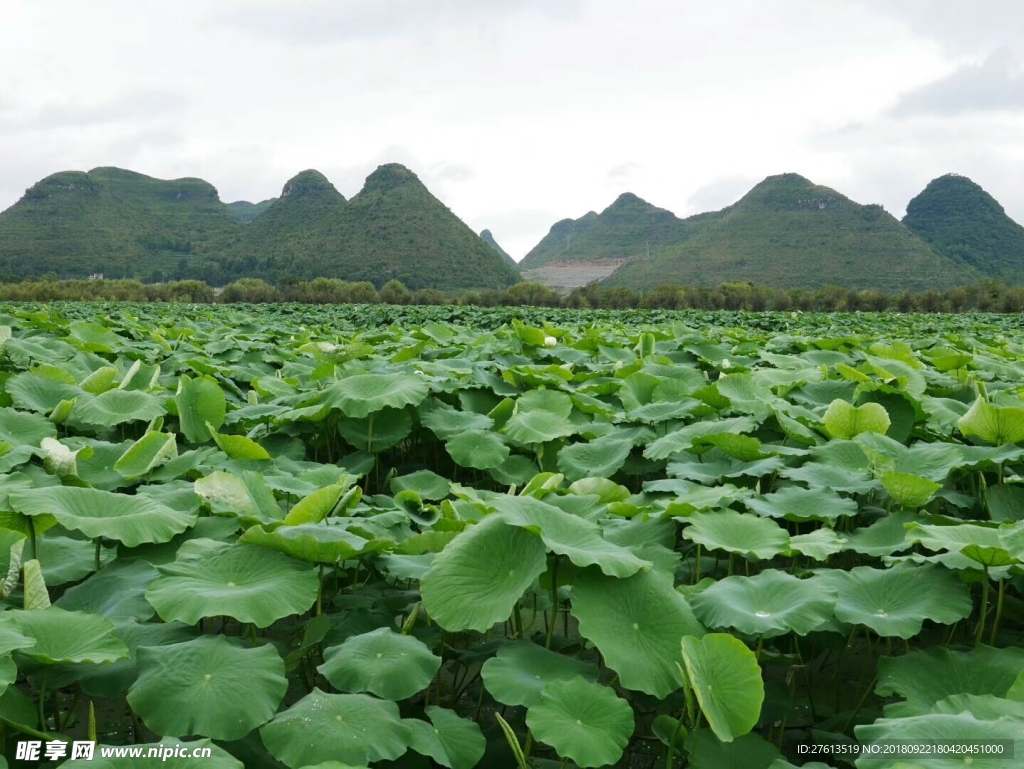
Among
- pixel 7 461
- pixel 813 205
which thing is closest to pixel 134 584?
pixel 7 461

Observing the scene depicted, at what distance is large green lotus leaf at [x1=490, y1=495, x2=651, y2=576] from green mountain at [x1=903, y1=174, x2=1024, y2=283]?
254 ft

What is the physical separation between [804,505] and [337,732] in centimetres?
128

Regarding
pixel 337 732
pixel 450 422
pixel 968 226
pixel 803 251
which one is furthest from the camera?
pixel 968 226

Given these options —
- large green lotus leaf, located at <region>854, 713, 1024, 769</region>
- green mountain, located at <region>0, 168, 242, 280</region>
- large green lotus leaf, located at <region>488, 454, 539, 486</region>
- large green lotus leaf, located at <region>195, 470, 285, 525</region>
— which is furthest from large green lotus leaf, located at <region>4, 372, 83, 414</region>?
green mountain, located at <region>0, 168, 242, 280</region>

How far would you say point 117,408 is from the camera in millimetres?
2689

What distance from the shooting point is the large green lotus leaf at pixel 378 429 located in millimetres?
2822

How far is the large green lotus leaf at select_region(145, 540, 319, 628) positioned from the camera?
1.27 meters

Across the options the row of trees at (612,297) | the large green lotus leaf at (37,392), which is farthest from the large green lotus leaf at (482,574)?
the row of trees at (612,297)

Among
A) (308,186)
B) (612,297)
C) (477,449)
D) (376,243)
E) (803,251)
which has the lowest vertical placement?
(477,449)

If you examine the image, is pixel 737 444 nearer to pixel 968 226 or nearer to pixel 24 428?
pixel 24 428

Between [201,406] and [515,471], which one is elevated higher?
[201,406]

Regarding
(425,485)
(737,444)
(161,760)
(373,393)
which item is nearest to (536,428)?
(425,485)

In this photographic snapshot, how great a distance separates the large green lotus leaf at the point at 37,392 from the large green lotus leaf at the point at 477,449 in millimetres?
1515

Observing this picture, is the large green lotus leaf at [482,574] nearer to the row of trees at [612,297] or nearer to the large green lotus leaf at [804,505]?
the large green lotus leaf at [804,505]
